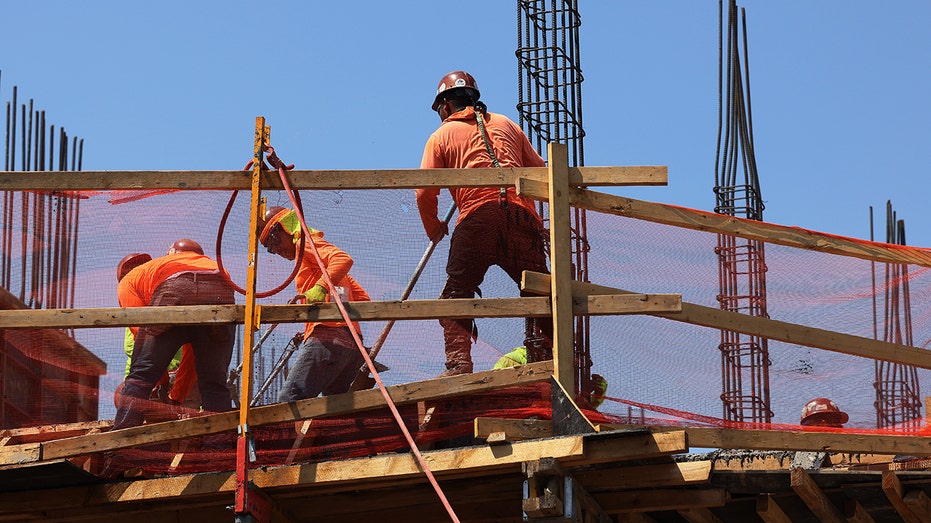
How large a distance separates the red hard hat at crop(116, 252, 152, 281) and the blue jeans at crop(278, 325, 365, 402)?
4.00 ft

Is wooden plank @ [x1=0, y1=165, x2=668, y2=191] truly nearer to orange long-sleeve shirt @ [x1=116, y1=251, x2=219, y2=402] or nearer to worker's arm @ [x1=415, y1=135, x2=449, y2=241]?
worker's arm @ [x1=415, y1=135, x2=449, y2=241]

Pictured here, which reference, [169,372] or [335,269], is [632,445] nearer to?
[335,269]

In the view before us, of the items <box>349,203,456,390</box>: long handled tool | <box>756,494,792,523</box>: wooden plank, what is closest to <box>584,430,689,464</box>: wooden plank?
<box>349,203,456,390</box>: long handled tool

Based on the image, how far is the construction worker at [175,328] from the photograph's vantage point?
8.90 m

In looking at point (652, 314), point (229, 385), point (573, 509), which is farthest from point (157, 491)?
point (652, 314)

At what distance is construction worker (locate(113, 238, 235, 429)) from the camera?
890 centimetres

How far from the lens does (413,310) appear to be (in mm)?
8352

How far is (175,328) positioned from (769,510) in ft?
13.8

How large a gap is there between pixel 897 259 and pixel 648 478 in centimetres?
268

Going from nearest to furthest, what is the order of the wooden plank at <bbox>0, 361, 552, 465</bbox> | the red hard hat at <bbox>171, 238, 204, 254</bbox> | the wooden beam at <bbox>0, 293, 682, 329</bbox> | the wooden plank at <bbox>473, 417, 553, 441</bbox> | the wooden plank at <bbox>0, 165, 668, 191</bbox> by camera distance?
the wooden plank at <bbox>473, 417, 553, 441</bbox> → the wooden plank at <bbox>0, 361, 552, 465</bbox> → the wooden beam at <bbox>0, 293, 682, 329</bbox> → the wooden plank at <bbox>0, 165, 668, 191</bbox> → the red hard hat at <bbox>171, 238, 204, 254</bbox>

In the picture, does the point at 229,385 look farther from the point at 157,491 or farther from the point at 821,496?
the point at 821,496

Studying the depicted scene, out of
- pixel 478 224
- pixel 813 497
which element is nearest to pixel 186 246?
pixel 478 224

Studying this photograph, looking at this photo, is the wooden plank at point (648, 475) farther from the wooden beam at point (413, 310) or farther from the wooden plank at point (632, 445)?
the wooden beam at point (413, 310)

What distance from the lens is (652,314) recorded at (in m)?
8.42
